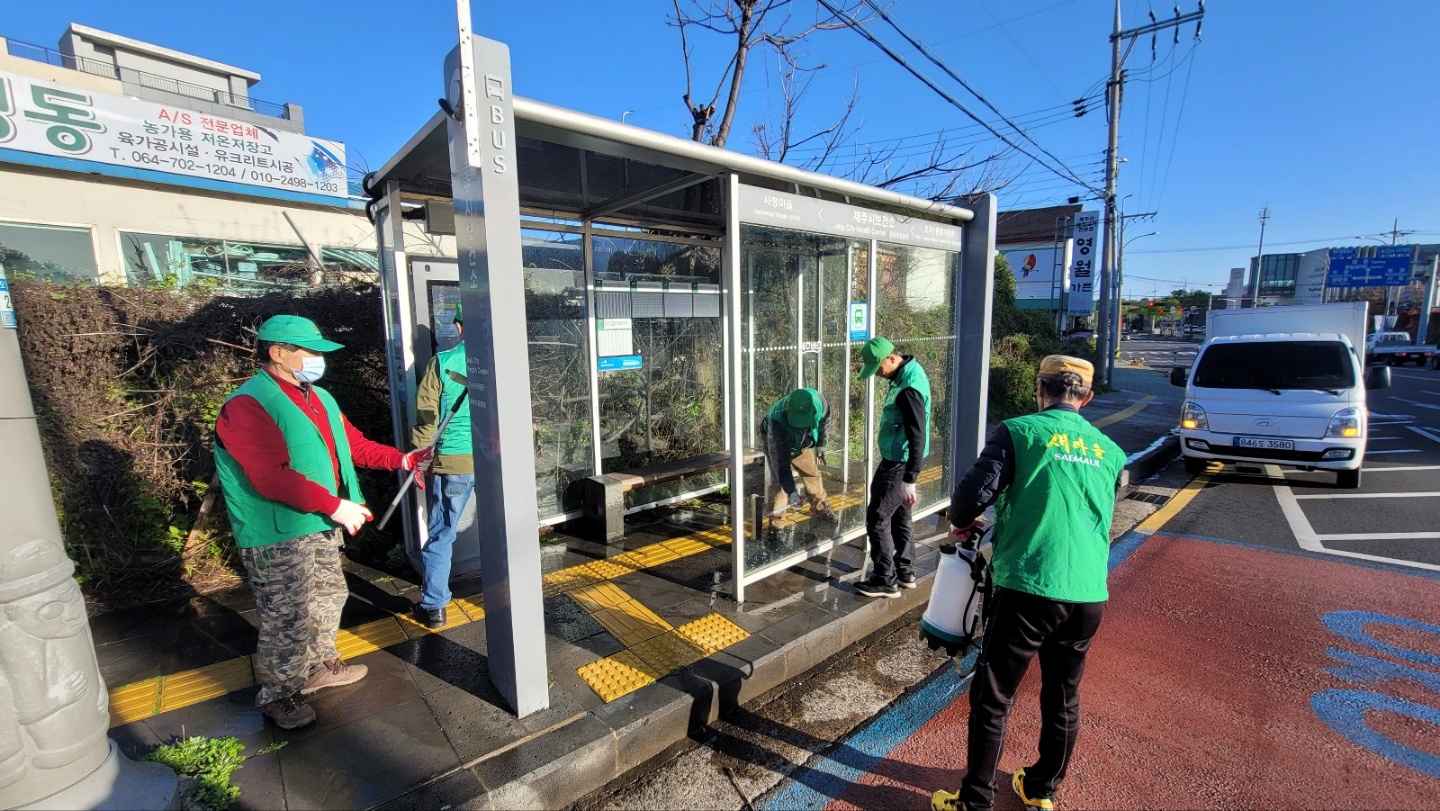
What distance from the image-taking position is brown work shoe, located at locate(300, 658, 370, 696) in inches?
114

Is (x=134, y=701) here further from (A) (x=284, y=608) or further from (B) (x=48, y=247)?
(B) (x=48, y=247)

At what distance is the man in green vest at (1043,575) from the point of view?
2.14 m

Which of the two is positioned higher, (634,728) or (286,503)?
(286,503)

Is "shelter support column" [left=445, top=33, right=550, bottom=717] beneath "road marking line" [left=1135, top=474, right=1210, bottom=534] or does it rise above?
above

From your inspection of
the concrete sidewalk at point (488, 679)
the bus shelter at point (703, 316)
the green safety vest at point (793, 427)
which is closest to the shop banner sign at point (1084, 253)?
the bus shelter at point (703, 316)

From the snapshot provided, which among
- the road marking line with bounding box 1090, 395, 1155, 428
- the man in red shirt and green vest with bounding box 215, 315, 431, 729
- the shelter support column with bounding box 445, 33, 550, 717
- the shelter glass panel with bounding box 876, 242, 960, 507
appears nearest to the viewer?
the shelter support column with bounding box 445, 33, 550, 717

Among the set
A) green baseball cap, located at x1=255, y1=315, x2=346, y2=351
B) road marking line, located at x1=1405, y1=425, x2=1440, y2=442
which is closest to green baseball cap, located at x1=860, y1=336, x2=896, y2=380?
green baseball cap, located at x1=255, y1=315, x2=346, y2=351

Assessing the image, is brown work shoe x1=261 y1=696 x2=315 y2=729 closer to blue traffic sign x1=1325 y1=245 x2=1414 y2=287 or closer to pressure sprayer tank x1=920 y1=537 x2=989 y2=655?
pressure sprayer tank x1=920 y1=537 x2=989 y2=655

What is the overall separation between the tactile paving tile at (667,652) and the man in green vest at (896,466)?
1378 mm

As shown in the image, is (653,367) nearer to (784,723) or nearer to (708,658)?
(708,658)

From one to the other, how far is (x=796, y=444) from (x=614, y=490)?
5.45 ft

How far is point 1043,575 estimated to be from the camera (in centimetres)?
212

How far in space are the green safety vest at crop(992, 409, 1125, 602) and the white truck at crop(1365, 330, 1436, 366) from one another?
36.8m

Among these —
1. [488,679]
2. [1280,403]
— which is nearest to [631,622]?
[488,679]
